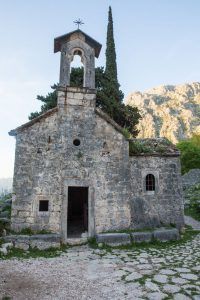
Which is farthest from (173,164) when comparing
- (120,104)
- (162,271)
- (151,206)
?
A: (120,104)

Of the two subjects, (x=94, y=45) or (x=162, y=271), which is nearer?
(x=162, y=271)

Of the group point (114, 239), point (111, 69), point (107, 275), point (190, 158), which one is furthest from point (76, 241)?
point (190, 158)

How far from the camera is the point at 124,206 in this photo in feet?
39.1

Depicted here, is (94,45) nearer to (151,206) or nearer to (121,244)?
(151,206)

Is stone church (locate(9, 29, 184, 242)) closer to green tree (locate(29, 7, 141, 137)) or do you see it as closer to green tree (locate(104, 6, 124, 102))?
green tree (locate(29, 7, 141, 137))

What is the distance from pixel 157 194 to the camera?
12602 mm

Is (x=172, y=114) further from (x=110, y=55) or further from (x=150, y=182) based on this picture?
(x=150, y=182)

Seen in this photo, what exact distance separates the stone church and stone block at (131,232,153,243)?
0.87 metres

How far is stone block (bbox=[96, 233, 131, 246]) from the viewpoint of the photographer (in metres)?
10.7

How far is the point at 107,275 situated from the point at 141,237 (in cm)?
413

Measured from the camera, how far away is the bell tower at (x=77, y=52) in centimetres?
1229

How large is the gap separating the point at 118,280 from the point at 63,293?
1.54m

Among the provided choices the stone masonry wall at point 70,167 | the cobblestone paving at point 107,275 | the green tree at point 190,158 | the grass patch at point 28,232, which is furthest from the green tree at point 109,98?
the green tree at point 190,158

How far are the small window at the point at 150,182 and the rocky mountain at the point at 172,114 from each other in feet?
219
